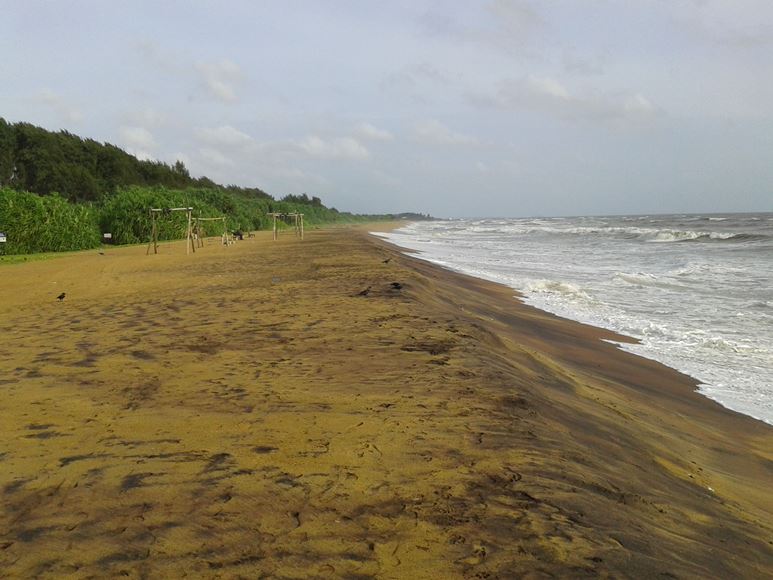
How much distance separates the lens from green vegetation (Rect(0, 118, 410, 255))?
22.1 m

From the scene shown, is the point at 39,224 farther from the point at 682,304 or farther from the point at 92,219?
the point at 682,304

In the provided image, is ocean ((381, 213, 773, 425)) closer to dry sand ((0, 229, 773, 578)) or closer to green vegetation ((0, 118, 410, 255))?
dry sand ((0, 229, 773, 578))

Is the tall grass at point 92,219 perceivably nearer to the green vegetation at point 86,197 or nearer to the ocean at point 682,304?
the green vegetation at point 86,197

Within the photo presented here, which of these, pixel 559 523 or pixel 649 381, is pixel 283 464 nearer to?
Result: pixel 559 523

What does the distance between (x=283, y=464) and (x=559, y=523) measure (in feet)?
4.76

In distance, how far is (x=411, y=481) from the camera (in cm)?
290

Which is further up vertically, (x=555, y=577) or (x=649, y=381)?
(x=555, y=577)

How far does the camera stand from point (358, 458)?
Answer: 3.15 metres

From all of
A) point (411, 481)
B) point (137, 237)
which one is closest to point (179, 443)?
point (411, 481)

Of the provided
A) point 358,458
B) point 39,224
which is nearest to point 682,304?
point 358,458

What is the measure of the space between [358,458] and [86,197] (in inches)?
2026

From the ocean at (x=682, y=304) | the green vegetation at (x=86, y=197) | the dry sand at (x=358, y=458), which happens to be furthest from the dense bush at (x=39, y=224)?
the dry sand at (x=358, y=458)

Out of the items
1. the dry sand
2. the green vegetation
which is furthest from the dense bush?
the dry sand

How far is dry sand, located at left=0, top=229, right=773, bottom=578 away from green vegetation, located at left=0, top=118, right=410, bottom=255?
59.0ft
